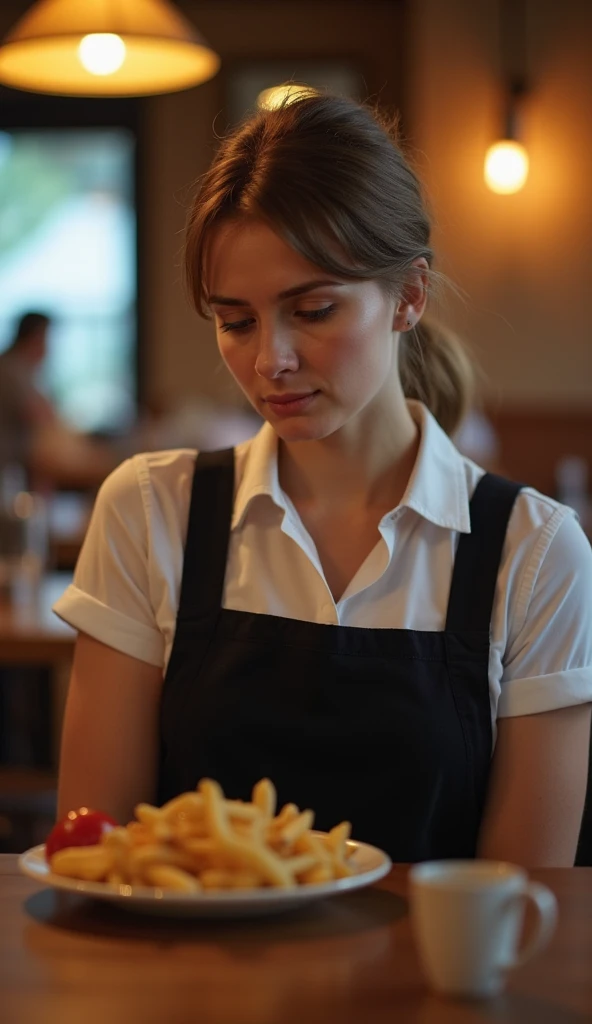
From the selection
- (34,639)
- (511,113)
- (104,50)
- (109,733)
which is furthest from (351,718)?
(511,113)

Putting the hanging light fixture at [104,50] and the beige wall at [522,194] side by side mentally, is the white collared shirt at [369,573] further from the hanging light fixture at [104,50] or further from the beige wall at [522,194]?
the beige wall at [522,194]

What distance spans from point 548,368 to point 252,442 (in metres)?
5.50

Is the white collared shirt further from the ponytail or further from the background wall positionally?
the background wall

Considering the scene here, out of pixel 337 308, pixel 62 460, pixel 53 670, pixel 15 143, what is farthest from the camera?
pixel 15 143

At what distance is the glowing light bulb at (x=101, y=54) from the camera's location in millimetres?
2840

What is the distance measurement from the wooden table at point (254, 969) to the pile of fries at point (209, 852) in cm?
4

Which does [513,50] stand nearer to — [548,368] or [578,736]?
[548,368]

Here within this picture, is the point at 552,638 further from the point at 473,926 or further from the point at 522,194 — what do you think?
the point at 522,194

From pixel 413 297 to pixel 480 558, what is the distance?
1.08 feet

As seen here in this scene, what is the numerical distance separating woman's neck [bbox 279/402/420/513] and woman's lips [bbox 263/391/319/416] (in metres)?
0.18

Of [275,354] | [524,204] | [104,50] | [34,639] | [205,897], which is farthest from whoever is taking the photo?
[524,204]

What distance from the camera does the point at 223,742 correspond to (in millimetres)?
1520

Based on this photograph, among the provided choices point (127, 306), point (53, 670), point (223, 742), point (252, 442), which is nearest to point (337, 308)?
point (252, 442)

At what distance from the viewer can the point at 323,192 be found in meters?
1.50
